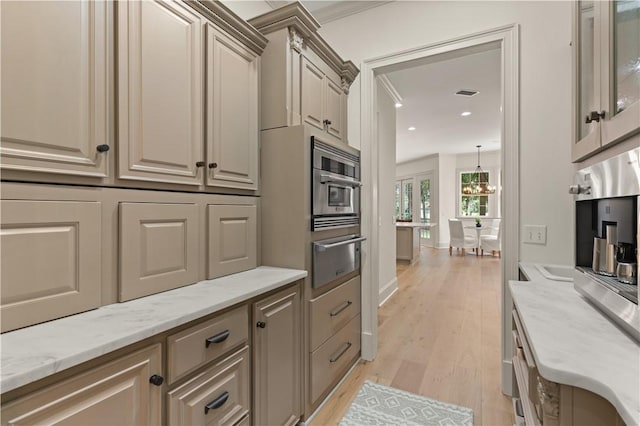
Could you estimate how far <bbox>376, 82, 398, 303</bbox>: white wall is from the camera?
13.4 ft

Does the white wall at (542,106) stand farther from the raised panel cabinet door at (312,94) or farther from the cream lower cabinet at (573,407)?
the cream lower cabinet at (573,407)

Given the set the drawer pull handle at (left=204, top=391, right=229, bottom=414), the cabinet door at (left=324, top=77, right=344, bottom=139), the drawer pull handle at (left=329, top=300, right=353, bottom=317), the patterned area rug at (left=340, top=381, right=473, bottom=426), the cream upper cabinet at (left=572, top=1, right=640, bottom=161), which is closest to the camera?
the cream upper cabinet at (left=572, top=1, right=640, bottom=161)

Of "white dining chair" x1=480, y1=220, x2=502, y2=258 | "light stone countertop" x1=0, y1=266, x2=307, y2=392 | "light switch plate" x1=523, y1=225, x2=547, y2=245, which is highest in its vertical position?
"light switch plate" x1=523, y1=225, x2=547, y2=245

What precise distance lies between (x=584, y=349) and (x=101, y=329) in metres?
1.34

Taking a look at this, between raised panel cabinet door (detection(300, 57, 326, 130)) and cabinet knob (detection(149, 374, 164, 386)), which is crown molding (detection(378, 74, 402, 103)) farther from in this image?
cabinet knob (detection(149, 374, 164, 386))

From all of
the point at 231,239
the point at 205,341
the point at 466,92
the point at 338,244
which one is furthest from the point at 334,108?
the point at 466,92

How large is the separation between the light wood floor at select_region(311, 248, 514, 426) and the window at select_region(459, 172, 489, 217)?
5.31 m

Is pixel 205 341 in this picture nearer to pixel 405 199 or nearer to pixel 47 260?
pixel 47 260

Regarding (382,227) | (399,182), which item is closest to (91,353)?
(382,227)

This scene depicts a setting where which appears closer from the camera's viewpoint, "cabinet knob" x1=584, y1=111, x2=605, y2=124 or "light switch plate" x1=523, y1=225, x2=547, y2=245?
"cabinet knob" x1=584, y1=111, x2=605, y2=124

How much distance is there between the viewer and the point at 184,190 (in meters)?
1.45

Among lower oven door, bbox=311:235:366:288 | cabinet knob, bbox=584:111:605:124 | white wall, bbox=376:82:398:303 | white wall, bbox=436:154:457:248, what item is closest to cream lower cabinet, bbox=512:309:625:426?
cabinet knob, bbox=584:111:605:124

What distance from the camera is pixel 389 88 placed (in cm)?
407

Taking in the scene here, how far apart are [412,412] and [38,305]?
6.48ft
